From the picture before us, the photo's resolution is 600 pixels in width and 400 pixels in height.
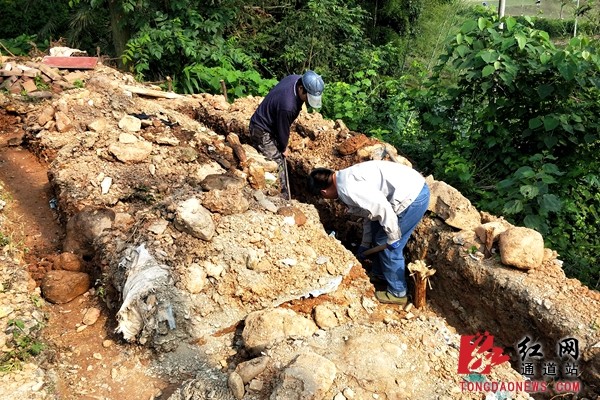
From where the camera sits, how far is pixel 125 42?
8.53 metres

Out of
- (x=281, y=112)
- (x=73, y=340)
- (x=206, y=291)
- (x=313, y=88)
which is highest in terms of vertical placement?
(x=313, y=88)

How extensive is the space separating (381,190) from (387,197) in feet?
0.29

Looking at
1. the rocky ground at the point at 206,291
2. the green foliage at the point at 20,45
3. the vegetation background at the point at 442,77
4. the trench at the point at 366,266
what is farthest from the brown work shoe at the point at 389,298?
the green foliage at the point at 20,45

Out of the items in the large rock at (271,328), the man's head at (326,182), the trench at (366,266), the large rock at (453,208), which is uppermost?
the man's head at (326,182)

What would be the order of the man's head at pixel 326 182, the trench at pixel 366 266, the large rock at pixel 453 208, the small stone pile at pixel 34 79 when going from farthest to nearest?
1. the small stone pile at pixel 34 79
2. the large rock at pixel 453 208
3. the man's head at pixel 326 182
4. the trench at pixel 366 266

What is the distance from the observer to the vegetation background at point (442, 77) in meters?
4.58

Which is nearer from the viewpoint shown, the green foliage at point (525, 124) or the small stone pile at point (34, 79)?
the green foliage at point (525, 124)

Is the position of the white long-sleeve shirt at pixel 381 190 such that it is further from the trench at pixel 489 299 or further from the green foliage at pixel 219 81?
the green foliage at pixel 219 81

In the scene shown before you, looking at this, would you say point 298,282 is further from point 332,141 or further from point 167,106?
point 167,106

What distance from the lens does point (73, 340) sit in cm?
320

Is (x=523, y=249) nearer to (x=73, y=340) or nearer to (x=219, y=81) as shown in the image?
(x=73, y=340)

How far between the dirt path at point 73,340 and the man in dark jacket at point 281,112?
2.25 m

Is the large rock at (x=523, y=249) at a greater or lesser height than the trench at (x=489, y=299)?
greater

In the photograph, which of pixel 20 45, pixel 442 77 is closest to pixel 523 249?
pixel 442 77
